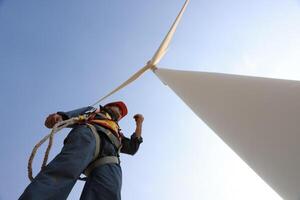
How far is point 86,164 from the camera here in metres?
2.18

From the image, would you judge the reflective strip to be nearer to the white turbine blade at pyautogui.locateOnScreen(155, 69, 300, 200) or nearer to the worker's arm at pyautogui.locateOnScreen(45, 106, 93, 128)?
the worker's arm at pyautogui.locateOnScreen(45, 106, 93, 128)

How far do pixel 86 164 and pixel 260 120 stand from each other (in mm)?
1207

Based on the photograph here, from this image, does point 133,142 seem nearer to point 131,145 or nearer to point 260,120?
point 131,145

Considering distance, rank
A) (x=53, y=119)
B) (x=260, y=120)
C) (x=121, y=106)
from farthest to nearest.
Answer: (x=121, y=106) < (x=53, y=119) < (x=260, y=120)

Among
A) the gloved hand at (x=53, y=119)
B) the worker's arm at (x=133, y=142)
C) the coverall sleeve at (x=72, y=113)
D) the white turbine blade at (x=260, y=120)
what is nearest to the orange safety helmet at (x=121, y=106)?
the worker's arm at (x=133, y=142)

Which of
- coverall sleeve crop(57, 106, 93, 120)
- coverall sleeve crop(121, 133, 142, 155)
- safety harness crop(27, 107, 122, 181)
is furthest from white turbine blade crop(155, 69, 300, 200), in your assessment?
coverall sleeve crop(57, 106, 93, 120)

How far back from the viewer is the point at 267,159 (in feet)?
5.58

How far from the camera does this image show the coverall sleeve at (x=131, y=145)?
320 cm

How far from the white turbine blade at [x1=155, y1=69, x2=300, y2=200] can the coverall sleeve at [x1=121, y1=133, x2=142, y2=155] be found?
1.06m

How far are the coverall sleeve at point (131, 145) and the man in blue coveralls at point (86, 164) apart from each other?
0.01 metres

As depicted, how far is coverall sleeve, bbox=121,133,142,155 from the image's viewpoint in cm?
320

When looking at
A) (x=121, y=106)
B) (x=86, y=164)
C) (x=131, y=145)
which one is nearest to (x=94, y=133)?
(x=86, y=164)

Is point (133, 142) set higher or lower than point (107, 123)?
lower

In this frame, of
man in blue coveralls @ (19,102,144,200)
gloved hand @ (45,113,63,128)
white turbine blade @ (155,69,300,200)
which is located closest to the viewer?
white turbine blade @ (155,69,300,200)
